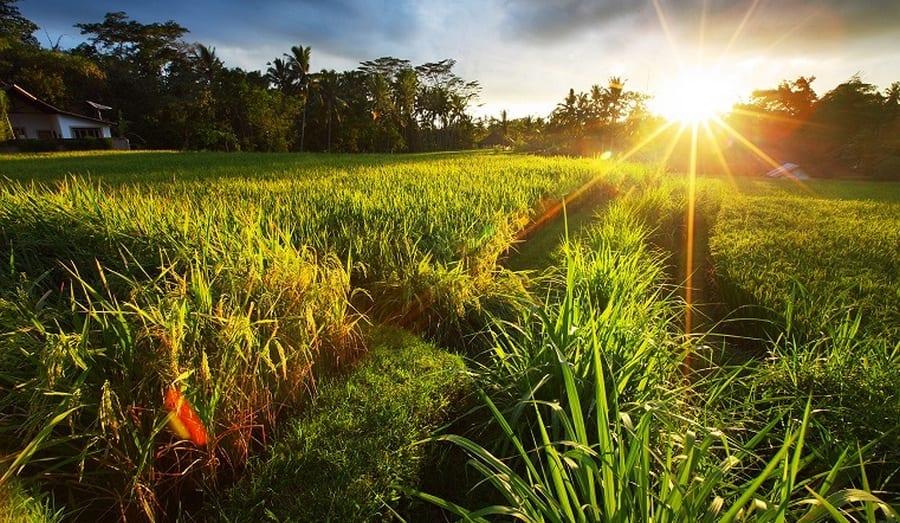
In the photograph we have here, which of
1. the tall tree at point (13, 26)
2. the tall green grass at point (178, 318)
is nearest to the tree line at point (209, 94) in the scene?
the tall tree at point (13, 26)

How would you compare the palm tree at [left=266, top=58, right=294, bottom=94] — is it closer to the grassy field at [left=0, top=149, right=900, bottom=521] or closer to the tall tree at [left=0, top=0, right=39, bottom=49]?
the tall tree at [left=0, top=0, right=39, bottom=49]

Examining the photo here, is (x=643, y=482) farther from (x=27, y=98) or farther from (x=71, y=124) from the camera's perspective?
(x=71, y=124)

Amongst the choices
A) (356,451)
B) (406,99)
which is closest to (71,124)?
(406,99)

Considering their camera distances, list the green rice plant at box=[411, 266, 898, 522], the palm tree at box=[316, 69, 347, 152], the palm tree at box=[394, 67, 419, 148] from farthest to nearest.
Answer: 1. the palm tree at box=[394, 67, 419, 148]
2. the palm tree at box=[316, 69, 347, 152]
3. the green rice plant at box=[411, 266, 898, 522]

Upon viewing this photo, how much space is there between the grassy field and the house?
28.1 meters

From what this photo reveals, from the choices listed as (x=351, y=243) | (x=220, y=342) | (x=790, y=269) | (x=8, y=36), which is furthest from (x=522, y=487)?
(x=8, y=36)

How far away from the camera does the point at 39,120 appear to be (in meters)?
23.0

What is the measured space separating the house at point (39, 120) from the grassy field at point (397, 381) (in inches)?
1107

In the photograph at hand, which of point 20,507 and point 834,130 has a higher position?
point 834,130

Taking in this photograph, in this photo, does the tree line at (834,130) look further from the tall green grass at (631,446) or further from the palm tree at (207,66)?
the palm tree at (207,66)

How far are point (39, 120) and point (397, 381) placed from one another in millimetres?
33283

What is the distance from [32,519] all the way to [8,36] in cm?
3994

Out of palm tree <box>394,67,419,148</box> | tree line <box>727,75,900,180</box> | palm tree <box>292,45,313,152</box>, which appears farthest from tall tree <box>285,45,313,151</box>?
tree line <box>727,75,900,180</box>

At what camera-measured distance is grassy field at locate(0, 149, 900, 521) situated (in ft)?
3.84
